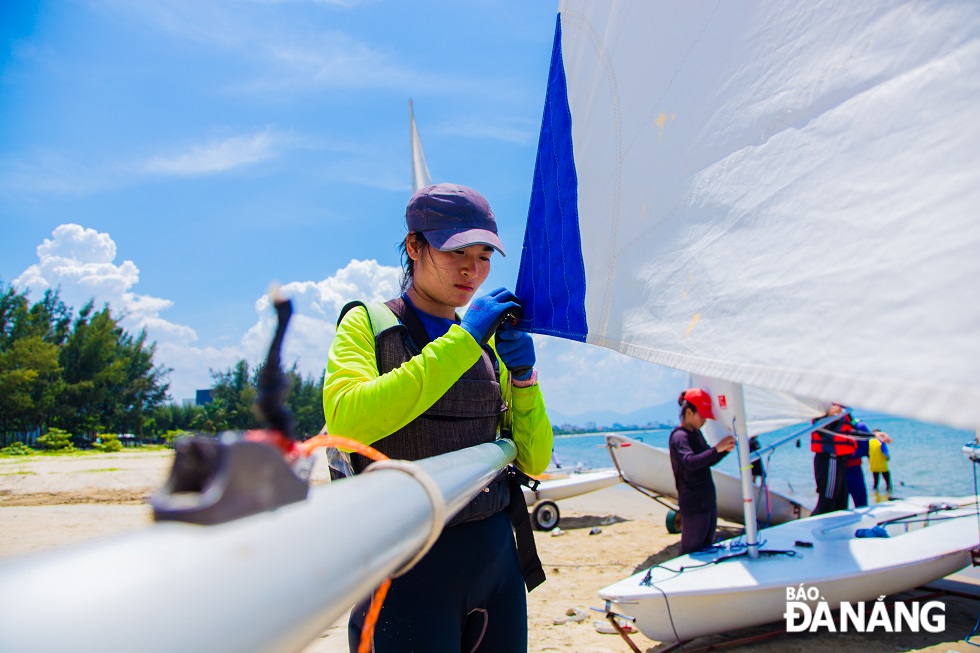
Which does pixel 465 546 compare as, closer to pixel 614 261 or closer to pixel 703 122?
pixel 614 261

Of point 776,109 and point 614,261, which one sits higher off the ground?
point 776,109

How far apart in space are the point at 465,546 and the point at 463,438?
26 centimetres

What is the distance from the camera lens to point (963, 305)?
0.50m

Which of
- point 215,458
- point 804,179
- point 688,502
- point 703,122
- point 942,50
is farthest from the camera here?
point 688,502

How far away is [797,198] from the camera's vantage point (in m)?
0.77

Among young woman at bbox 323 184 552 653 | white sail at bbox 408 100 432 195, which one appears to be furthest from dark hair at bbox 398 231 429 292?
white sail at bbox 408 100 432 195

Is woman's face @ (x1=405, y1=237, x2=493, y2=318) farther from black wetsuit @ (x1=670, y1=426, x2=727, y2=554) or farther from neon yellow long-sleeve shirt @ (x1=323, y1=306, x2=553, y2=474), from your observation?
black wetsuit @ (x1=670, y1=426, x2=727, y2=554)

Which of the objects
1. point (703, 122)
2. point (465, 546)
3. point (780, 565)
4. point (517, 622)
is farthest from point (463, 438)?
point (780, 565)

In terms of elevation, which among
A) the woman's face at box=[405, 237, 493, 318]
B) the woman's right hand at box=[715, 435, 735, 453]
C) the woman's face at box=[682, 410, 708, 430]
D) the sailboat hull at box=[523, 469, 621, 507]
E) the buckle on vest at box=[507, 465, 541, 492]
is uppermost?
the woman's face at box=[405, 237, 493, 318]

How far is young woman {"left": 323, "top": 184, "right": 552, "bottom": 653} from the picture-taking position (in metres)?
1.30

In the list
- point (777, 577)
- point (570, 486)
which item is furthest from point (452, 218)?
point (570, 486)

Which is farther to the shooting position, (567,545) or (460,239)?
(567,545)

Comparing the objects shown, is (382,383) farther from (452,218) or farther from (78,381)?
(78,381)

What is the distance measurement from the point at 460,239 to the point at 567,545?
6.53 meters
